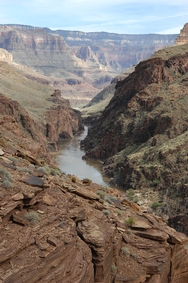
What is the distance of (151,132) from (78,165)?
13.3m

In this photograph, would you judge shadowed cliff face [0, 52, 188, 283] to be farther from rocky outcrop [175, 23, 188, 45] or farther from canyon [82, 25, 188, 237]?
rocky outcrop [175, 23, 188, 45]

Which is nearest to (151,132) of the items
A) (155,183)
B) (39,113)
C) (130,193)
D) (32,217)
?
(155,183)

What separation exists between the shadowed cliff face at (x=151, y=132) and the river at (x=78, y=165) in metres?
1.83

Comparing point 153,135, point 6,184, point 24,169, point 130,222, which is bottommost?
point 153,135

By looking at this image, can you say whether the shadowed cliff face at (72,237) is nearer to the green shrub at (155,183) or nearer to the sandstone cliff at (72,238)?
the sandstone cliff at (72,238)

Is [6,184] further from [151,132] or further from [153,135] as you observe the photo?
[151,132]

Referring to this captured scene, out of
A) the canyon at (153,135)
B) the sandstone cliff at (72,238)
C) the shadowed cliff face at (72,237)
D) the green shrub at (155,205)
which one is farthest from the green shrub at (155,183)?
the sandstone cliff at (72,238)

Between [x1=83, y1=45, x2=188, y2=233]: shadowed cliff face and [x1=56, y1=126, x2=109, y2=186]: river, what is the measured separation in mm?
1834

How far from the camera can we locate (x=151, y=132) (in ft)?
231

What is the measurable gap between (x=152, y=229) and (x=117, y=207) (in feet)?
8.28

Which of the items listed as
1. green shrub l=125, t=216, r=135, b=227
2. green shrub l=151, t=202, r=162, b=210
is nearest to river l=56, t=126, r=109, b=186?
green shrub l=151, t=202, r=162, b=210

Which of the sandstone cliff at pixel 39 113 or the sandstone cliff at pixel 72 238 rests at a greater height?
the sandstone cliff at pixel 72 238

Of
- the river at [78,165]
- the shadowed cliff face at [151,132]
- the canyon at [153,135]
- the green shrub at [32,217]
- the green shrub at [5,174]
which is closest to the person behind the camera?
the green shrub at [32,217]

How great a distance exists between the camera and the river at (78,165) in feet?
208
